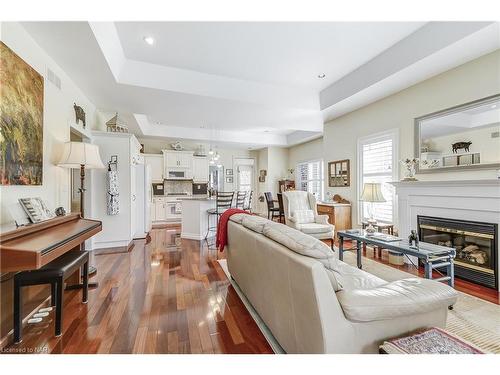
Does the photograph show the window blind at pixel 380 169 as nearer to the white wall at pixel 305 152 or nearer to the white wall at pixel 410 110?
the white wall at pixel 410 110

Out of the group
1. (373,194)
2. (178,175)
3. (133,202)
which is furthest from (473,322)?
(178,175)

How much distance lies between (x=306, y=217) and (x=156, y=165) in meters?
5.12

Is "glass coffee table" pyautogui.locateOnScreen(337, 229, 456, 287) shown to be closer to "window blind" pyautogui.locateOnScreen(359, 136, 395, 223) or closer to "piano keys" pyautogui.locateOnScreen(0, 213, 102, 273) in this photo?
"window blind" pyautogui.locateOnScreen(359, 136, 395, 223)

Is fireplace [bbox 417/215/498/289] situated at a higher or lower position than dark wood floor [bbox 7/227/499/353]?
higher

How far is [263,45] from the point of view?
3.15 meters

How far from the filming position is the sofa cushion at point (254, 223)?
6.28ft

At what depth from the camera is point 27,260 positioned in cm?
146

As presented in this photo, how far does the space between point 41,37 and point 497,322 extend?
486cm

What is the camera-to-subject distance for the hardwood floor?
66.8 inches

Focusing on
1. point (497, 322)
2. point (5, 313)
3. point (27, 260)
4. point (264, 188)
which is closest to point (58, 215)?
point (5, 313)

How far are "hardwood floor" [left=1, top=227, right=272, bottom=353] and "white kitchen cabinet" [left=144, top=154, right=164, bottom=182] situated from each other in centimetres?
445

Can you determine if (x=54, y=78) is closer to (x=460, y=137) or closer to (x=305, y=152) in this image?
(x=460, y=137)

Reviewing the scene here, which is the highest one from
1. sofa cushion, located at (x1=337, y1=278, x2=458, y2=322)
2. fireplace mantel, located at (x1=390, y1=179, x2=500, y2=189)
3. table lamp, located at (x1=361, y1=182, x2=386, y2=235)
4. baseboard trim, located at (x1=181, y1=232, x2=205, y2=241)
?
fireplace mantel, located at (x1=390, y1=179, x2=500, y2=189)

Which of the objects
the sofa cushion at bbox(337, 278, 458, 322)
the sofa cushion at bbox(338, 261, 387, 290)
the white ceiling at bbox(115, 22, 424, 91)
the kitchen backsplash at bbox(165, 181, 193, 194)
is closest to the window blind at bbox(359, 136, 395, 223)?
the white ceiling at bbox(115, 22, 424, 91)
